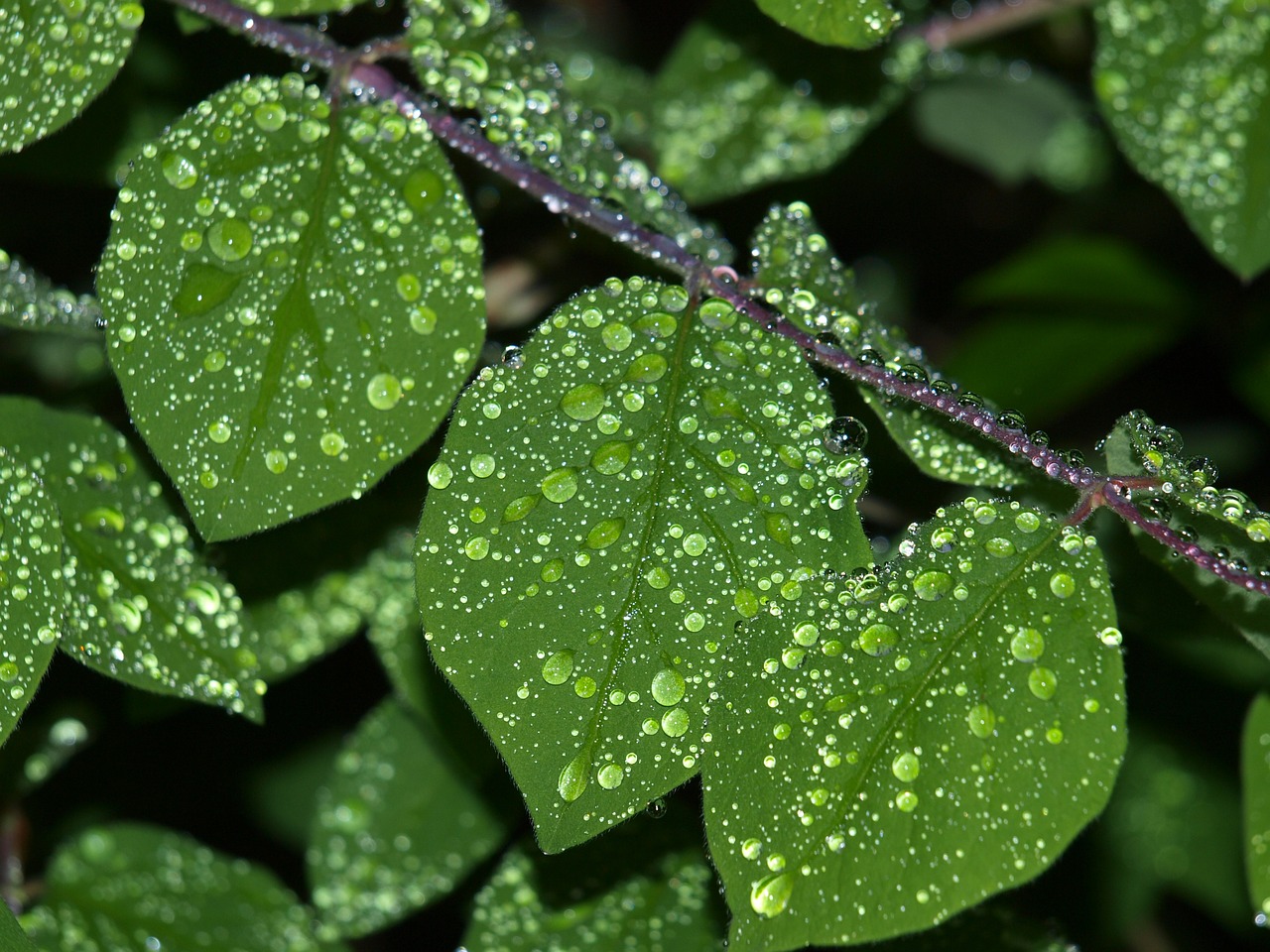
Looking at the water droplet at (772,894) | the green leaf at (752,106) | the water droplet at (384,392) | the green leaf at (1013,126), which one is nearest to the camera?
the water droplet at (772,894)

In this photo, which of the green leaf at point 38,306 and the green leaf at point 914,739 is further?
the green leaf at point 38,306

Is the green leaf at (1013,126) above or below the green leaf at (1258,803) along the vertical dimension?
above

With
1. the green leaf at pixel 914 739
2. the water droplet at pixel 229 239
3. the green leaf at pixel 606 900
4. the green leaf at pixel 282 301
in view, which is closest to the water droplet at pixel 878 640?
the green leaf at pixel 914 739

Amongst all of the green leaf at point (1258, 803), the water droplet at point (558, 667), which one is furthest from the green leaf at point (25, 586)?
the green leaf at point (1258, 803)

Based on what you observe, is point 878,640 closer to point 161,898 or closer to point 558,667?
point 558,667

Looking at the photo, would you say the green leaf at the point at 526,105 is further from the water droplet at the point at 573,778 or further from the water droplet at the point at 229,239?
the water droplet at the point at 573,778

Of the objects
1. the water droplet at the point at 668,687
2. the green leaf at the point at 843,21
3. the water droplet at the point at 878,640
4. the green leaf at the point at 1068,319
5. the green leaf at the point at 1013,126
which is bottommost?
the green leaf at the point at 1068,319

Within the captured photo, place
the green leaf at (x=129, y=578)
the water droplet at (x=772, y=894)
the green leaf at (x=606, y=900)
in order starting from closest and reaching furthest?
the water droplet at (x=772, y=894)
the green leaf at (x=129, y=578)
the green leaf at (x=606, y=900)

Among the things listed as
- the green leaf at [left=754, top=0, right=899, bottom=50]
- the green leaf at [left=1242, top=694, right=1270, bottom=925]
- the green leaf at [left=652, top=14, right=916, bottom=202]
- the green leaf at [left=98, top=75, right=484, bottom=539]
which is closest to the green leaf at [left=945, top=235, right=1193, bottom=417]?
the green leaf at [left=652, top=14, right=916, bottom=202]
